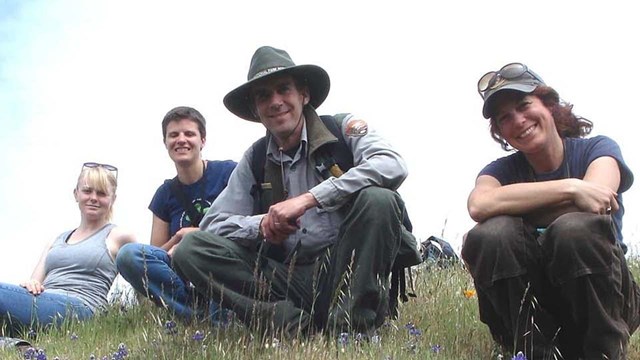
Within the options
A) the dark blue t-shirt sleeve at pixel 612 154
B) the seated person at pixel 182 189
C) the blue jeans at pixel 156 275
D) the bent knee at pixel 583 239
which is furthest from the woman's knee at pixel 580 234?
the seated person at pixel 182 189

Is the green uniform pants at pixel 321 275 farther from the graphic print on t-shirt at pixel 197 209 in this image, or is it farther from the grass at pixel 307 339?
the graphic print on t-shirt at pixel 197 209

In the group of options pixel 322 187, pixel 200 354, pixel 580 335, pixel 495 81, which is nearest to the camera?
pixel 200 354

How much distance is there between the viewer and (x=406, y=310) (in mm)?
6223

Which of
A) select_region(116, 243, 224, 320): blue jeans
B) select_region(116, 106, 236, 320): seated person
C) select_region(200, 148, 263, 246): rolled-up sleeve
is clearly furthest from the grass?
select_region(200, 148, 263, 246): rolled-up sleeve

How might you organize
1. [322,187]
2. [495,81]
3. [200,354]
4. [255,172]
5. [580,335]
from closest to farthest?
[200,354] → [580,335] → [495,81] → [322,187] → [255,172]

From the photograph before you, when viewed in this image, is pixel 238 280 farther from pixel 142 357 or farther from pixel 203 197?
pixel 203 197

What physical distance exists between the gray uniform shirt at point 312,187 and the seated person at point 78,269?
1855mm

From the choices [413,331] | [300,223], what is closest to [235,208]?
[300,223]

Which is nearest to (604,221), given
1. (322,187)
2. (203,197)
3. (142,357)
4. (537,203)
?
(537,203)

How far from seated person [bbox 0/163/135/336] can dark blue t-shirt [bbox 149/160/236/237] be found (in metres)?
0.61

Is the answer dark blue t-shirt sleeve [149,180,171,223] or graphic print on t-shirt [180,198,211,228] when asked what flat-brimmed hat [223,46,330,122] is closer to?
graphic print on t-shirt [180,198,211,228]

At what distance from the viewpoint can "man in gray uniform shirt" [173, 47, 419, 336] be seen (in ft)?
15.8

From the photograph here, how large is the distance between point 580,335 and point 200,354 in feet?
6.76

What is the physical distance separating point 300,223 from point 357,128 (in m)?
0.74
